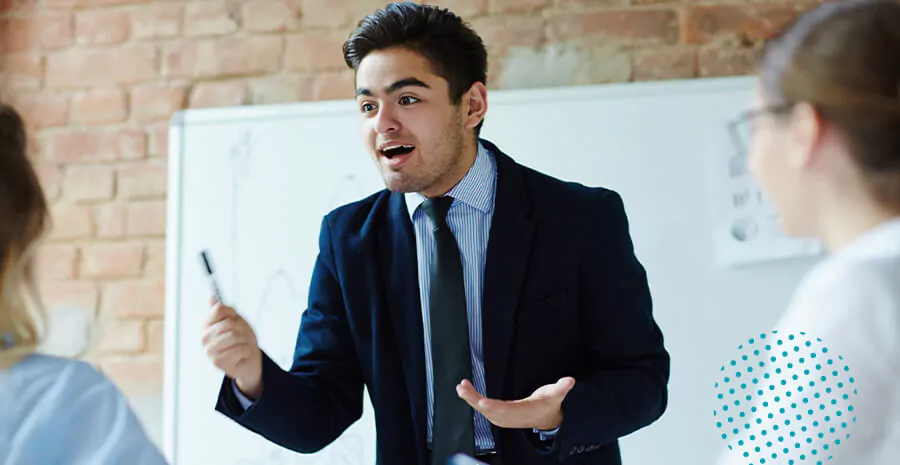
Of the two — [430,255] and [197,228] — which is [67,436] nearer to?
[430,255]

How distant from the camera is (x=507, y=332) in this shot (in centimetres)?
144

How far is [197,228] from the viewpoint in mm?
2324

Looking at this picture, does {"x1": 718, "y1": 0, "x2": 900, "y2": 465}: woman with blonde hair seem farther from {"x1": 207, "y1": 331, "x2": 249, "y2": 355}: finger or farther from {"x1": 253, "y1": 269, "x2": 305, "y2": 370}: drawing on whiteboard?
{"x1": 253, "y1": 269, "x2": 305, "y2": 370}: drawing on whiteboard

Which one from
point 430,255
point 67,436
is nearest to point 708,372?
point 430,255

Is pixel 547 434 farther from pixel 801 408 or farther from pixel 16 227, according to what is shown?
pixel 16 227

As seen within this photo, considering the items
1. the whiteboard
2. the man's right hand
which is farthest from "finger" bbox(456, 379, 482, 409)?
the whiteboard

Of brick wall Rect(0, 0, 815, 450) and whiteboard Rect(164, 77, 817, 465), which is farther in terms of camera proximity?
brick wall Rect(0, 0, 815, 450)

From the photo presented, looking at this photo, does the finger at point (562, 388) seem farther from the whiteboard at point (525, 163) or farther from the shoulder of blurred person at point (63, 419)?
the whiteboard at point (525, 163)

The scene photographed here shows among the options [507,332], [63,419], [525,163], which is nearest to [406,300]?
[507,332]

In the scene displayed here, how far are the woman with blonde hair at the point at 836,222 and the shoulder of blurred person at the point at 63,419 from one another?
0.65 m

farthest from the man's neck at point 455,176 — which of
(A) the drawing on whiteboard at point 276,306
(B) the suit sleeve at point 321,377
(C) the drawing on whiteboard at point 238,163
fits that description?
(C) the drawing on whiteboard at point 238,163

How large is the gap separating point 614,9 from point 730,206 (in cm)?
57

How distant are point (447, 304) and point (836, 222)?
0.73m

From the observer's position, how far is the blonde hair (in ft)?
3.36
